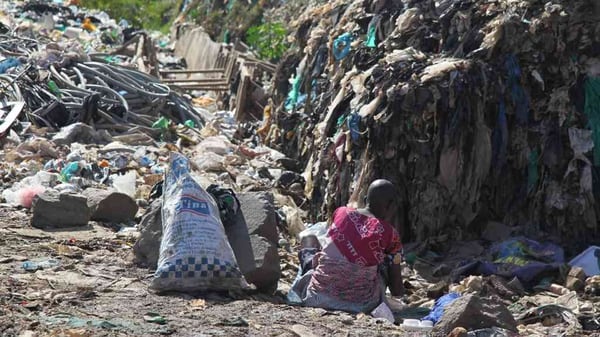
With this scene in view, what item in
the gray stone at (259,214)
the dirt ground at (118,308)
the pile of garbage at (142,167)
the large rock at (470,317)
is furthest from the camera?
the gray stone at (259,214)

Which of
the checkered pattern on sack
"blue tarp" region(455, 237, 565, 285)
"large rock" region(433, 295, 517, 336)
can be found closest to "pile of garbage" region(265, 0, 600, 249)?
"blue tarp" region(455, 237, 565, 285)

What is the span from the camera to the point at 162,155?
1099 cm

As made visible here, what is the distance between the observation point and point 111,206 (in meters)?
7.90

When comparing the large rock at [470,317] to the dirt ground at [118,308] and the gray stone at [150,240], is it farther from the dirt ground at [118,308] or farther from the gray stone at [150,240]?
the gray stone at [150,240]

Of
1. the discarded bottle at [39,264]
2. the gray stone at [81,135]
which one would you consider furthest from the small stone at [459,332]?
the gray stone at [81,135]

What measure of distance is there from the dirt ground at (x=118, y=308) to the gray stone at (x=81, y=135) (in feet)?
15.4

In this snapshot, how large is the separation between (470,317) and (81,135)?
732 cm

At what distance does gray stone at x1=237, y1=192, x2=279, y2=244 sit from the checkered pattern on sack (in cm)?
58

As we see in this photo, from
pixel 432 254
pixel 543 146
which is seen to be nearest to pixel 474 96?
pixel 543 146

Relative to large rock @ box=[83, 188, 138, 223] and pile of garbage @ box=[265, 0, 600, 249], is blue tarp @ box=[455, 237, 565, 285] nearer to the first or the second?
pile of garbage @ box=[265, 0, 600, 249]

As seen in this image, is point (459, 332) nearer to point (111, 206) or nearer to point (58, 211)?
point (58, 211)

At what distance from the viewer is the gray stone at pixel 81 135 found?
11336 millimetres

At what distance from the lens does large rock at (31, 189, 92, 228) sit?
7391 millimetres

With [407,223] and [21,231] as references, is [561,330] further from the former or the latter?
[21,231]
